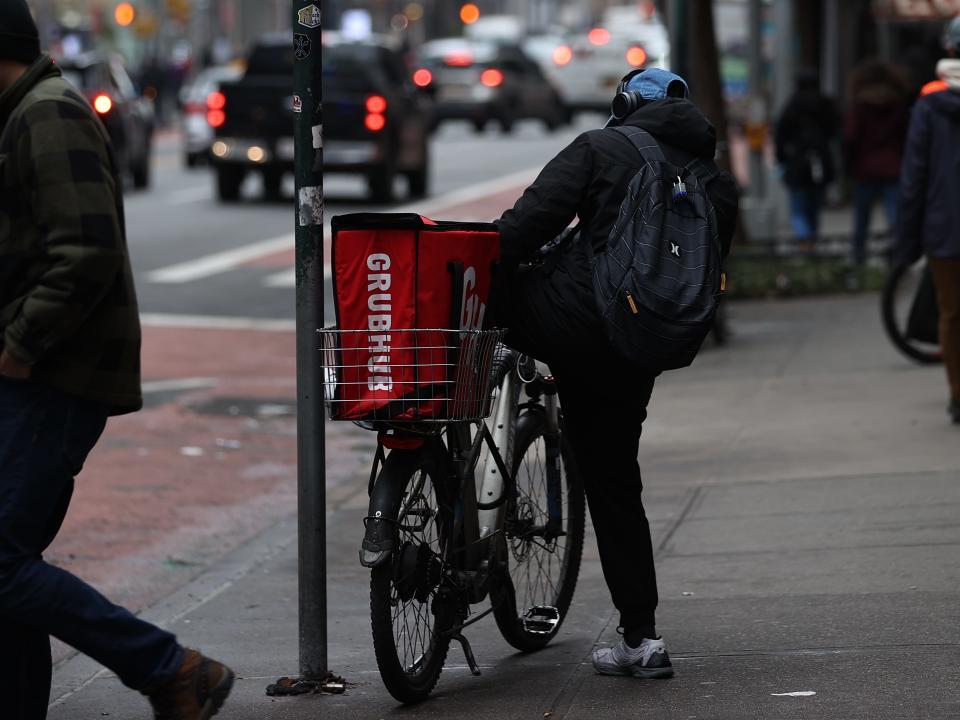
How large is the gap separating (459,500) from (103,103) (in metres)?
21.1

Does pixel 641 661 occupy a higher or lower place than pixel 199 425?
higher

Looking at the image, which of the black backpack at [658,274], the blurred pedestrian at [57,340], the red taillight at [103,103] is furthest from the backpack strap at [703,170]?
the red taillight at [103,103]

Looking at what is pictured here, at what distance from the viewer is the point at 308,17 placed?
16.6 ft

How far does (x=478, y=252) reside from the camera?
4812 millimetres

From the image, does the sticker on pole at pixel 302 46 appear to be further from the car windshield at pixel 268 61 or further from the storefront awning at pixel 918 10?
Answer: the car windshield at pixel 268 61

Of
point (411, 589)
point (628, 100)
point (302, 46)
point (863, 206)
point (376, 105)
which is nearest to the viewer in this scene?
point (411, 589)

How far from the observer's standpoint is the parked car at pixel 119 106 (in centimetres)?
2577

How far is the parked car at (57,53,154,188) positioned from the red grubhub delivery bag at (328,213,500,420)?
2094cm

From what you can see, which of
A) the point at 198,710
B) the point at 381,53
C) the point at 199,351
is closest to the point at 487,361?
the point at 198,710

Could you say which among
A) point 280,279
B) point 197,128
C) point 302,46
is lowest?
point 197,128

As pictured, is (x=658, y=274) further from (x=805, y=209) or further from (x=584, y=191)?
(x=805, y=209)

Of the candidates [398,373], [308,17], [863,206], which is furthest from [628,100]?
[863,206]

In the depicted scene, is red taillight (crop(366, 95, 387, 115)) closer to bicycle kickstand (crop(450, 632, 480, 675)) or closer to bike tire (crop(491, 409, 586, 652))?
bike tire (crop(491, 409, 586, 652))

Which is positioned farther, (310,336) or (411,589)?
(310,336)
